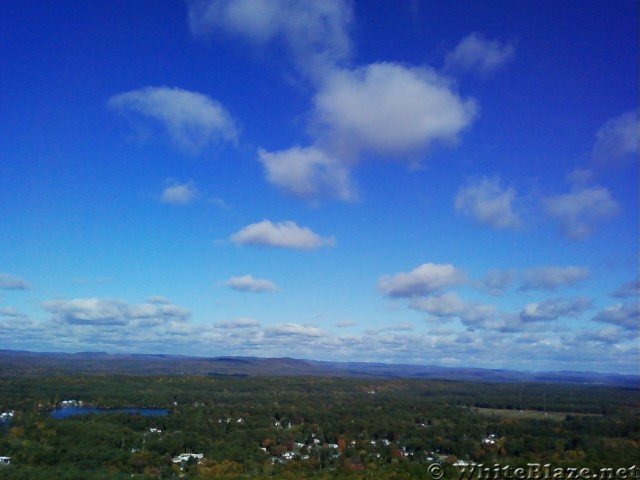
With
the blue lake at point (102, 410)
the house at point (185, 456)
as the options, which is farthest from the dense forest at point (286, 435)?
the blue lake at point (102, 410)

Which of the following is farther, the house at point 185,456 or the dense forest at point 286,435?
the house at point 185,456

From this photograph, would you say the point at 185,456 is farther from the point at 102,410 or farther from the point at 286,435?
the point at 102,410

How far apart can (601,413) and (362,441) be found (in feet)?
161

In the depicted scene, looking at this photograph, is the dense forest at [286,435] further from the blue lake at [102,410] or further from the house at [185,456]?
the blue lake at [102,410]

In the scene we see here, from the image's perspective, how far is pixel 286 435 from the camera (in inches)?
2320

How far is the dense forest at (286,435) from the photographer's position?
4278cm

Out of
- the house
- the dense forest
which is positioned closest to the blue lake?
the dense forest

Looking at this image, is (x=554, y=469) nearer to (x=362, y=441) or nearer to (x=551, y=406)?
(x=362, y=441)

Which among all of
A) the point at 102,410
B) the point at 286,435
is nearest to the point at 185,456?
the point at 286,435

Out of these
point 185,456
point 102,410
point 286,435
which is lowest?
point 102,410

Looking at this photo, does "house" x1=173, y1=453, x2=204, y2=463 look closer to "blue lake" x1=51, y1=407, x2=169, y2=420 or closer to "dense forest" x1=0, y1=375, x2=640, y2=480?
"dense forest" x1=0, y1=375, x2=640, y2=480

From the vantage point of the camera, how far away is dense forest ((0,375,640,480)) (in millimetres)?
42781

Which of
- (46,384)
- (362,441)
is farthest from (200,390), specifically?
(362,441)

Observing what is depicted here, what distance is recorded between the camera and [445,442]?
56.1 m
